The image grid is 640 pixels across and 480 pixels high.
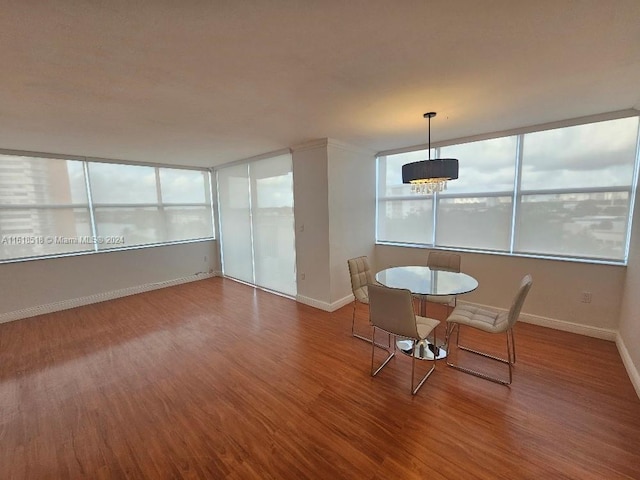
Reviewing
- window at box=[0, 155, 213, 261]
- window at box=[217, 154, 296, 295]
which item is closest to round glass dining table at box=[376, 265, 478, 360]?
window at box=[217, 154, 296, 295]

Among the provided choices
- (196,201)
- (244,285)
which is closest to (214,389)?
(244,285)

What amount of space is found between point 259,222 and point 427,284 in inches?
131

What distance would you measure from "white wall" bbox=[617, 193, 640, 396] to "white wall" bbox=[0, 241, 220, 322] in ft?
21.1

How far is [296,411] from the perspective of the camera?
6.64 ft

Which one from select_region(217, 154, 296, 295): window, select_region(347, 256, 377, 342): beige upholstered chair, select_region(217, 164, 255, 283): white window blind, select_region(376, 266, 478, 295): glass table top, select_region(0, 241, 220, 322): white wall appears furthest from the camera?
select_region(217, 164, 255, 283): white window blind

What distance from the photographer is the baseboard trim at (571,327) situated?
9.61ft

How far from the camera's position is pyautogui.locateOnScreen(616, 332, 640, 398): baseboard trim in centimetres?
217

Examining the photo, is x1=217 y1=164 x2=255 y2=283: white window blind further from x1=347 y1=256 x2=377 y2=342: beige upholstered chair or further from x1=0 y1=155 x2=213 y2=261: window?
x1=347 y1=256 x2=377 y2=342: beige upholstered chair

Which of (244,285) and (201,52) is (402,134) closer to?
(201,52)

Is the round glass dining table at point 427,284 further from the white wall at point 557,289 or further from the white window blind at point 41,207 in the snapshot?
the white window blind at point 41,207

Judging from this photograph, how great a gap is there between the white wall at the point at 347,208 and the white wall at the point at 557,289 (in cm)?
152

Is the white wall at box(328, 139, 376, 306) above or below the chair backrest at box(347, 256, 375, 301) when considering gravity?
above

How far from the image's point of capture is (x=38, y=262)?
398 centimetres

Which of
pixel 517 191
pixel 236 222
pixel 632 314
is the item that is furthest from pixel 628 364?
pixel 236 222
